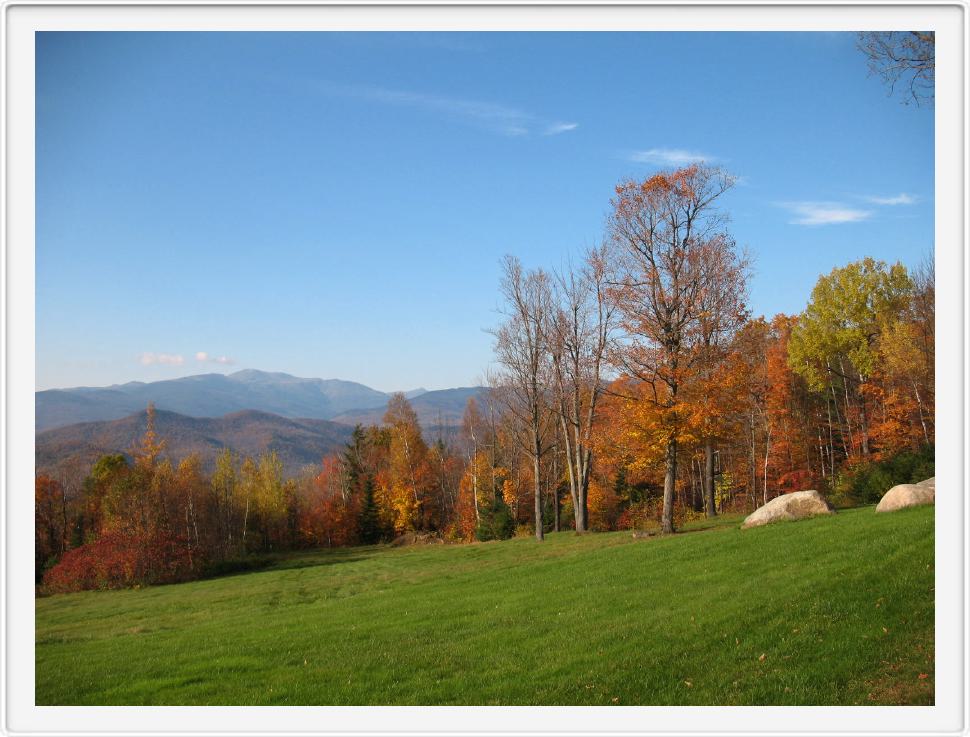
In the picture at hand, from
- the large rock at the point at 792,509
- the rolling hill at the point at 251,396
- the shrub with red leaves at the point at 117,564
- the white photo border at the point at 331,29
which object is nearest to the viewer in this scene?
→ the white photo border at the point at 331,29

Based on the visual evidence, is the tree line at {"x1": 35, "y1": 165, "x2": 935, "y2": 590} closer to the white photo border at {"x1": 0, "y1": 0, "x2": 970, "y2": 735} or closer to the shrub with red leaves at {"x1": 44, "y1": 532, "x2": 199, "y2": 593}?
the shrub with red leaves at {"x1": 44, "y1": 532, "x2": 199, "y2": 593}

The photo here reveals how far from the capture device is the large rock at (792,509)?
14.9 meters

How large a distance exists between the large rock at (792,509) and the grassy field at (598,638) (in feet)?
3.47

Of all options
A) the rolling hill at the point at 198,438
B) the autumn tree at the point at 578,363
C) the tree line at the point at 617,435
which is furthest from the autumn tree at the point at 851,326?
the rolling hill at the point at 198,438

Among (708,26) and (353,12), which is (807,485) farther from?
(353,12)

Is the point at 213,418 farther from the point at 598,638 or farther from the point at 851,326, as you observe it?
the point at 598,638

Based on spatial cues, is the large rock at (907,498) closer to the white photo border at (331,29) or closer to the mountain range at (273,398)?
the white photo border at (331,29)

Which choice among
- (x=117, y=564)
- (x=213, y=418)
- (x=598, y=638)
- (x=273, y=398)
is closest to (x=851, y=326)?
(x=598, y=638)

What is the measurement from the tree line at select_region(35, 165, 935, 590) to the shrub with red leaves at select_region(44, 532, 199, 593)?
6cm

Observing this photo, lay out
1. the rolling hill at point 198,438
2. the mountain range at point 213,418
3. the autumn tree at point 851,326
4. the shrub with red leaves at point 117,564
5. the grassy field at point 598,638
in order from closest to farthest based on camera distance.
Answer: the grassy field at point 598,638 < the shrub with red leaves at point 117,564 < the mountain range at point 213,418 < the autumn tree at point 851,326 < the rolling hill at point 198,438

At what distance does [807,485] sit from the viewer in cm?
3164

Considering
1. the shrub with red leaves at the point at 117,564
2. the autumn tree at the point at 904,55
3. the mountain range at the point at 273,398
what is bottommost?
the shrub with red leaves at the point at 117,564

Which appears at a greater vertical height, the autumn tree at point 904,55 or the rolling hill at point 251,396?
the autumn tree at point 904,55

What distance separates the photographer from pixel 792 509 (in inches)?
594
